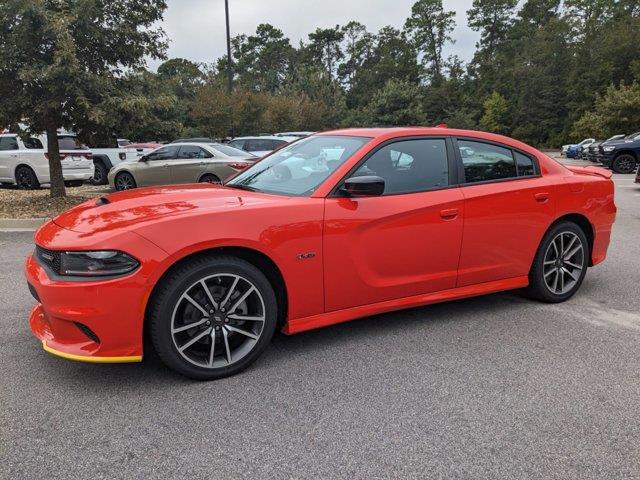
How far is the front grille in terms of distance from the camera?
118 inches

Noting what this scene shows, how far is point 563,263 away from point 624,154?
56.0ft

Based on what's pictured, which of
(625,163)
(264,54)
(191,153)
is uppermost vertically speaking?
(264,54)

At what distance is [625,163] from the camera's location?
19.0m

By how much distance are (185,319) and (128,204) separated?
0.90 meters

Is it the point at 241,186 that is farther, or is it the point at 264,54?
the point at 264,54

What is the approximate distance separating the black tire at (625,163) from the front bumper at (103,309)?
2009 centimetres

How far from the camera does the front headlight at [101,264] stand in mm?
2883

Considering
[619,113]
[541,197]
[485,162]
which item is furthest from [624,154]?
[619,113]

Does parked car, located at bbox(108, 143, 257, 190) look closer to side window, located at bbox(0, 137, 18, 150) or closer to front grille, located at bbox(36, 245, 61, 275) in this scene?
side window, located at bbox(0, 137, 18, 150)

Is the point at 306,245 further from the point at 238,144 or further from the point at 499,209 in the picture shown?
the point at 238,144

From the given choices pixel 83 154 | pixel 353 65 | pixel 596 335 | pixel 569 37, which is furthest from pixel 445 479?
pixel 353 65

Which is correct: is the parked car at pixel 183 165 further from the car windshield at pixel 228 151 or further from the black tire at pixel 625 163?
the black tire at pixel 625 163

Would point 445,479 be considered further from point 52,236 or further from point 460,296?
point 52,236

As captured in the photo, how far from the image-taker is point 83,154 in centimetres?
1401
